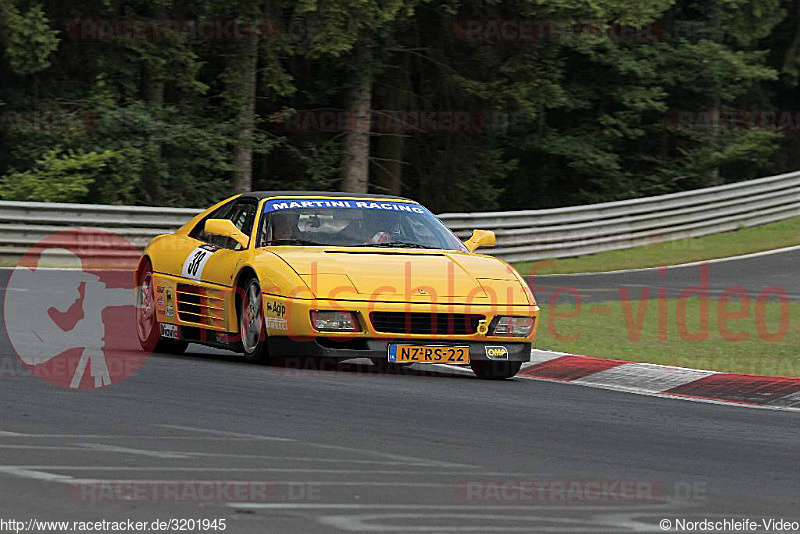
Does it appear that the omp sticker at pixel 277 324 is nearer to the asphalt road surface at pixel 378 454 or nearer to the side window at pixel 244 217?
the asphalt road surface at pixel 378 454

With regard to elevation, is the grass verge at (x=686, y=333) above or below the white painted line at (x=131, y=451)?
below

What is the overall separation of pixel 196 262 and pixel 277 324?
1.56 metres

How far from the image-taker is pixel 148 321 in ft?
40.3

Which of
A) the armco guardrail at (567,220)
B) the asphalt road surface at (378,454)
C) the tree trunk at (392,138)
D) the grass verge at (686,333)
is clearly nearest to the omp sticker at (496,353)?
the asphalt road surface at (378,454)

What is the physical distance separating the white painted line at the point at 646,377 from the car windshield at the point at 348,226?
1511mm

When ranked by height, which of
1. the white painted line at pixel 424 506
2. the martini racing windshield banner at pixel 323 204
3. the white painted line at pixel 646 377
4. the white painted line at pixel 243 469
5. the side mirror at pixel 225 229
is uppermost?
the martini racing windshield banner at pixel 323 204

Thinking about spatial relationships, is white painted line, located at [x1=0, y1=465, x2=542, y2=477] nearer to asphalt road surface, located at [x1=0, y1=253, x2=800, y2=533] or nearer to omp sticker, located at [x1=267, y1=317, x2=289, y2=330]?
asphalt road surface, located at [x1=0, y1=253, x2=800, y2=533]

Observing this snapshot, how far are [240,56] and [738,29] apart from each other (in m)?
12.1

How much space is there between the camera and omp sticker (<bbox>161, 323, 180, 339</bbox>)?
1184 cm

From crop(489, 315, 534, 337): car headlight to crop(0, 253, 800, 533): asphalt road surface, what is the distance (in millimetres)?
419

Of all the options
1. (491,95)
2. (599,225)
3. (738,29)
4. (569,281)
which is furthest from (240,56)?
(738,29)

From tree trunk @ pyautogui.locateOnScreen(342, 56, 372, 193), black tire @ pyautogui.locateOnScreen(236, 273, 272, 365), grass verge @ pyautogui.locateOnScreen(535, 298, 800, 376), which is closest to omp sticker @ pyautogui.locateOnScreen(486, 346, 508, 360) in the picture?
black tire @ pyautogui.locateOnScreen(236, 273, 272, 365)

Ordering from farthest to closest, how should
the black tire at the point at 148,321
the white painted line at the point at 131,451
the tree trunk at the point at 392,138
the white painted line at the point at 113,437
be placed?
the tree trunk at the point at 392,138, the black tire at the point at 148,321, the white painted line at the point at 113,437, the white painted line at the point at 131,451

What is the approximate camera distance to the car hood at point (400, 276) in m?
10.6
